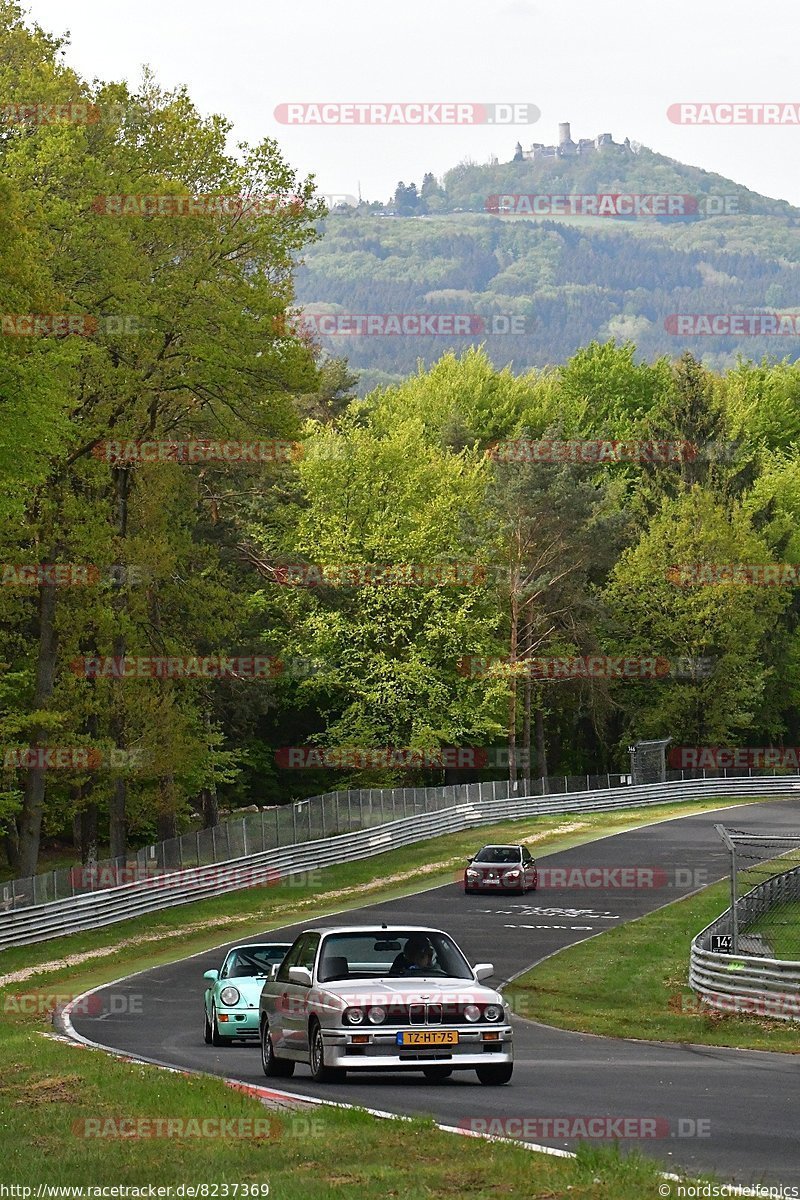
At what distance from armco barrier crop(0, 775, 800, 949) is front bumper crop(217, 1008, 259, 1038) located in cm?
1783

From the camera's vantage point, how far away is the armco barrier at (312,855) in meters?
40.1

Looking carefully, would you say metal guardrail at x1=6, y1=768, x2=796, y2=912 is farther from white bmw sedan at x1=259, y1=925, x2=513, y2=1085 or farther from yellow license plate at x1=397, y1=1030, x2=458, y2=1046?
yellow license plate at x1=397, y1=1030, x2=458, y2=1046

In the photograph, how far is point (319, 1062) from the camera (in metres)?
15.2

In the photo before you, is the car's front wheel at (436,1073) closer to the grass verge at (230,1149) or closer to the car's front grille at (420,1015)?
the car's front grille at (420,1015)

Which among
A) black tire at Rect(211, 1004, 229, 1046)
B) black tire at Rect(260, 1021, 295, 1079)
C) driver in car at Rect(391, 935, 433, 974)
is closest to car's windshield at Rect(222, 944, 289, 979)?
black tire at Rect(211, 1004, 229, 1046)

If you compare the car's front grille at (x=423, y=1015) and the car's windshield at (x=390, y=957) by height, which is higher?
the car's windshield at (x=390, y=957)

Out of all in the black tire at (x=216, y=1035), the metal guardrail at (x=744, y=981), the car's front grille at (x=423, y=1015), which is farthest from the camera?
the metal guardrail at (x=744, y=981)

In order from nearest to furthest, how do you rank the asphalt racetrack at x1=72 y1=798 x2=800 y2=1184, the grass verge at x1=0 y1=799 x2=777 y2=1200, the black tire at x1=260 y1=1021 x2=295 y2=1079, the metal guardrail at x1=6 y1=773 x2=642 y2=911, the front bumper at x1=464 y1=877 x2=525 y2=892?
the grass verge at x1=0 y1=799 x2=777 y2=1200 < the asphalt racetrack at x1=72 y1=798 x2=800 y2=1184 < the black tire at x1=260 y1=1021 x2=295 y2=1079 < the metal guardrail at x1=6 y1=773 x2=642 y2=911 < the front bumper at x1=464 y1=877 x2=525 y2=892

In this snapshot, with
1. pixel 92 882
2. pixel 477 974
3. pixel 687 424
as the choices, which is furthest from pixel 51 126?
pixel 687 424

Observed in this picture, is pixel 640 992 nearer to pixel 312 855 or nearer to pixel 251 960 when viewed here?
pixel 251 960

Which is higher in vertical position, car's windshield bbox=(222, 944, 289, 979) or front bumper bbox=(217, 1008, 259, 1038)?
car's windshield bbox=(222, 944, 289, 979)

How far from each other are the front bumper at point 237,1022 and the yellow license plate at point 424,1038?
274 inches

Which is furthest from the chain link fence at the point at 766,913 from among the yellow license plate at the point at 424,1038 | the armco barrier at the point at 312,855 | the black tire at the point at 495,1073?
the armco barrier at the point at 312,855

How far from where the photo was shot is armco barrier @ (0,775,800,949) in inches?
1577
